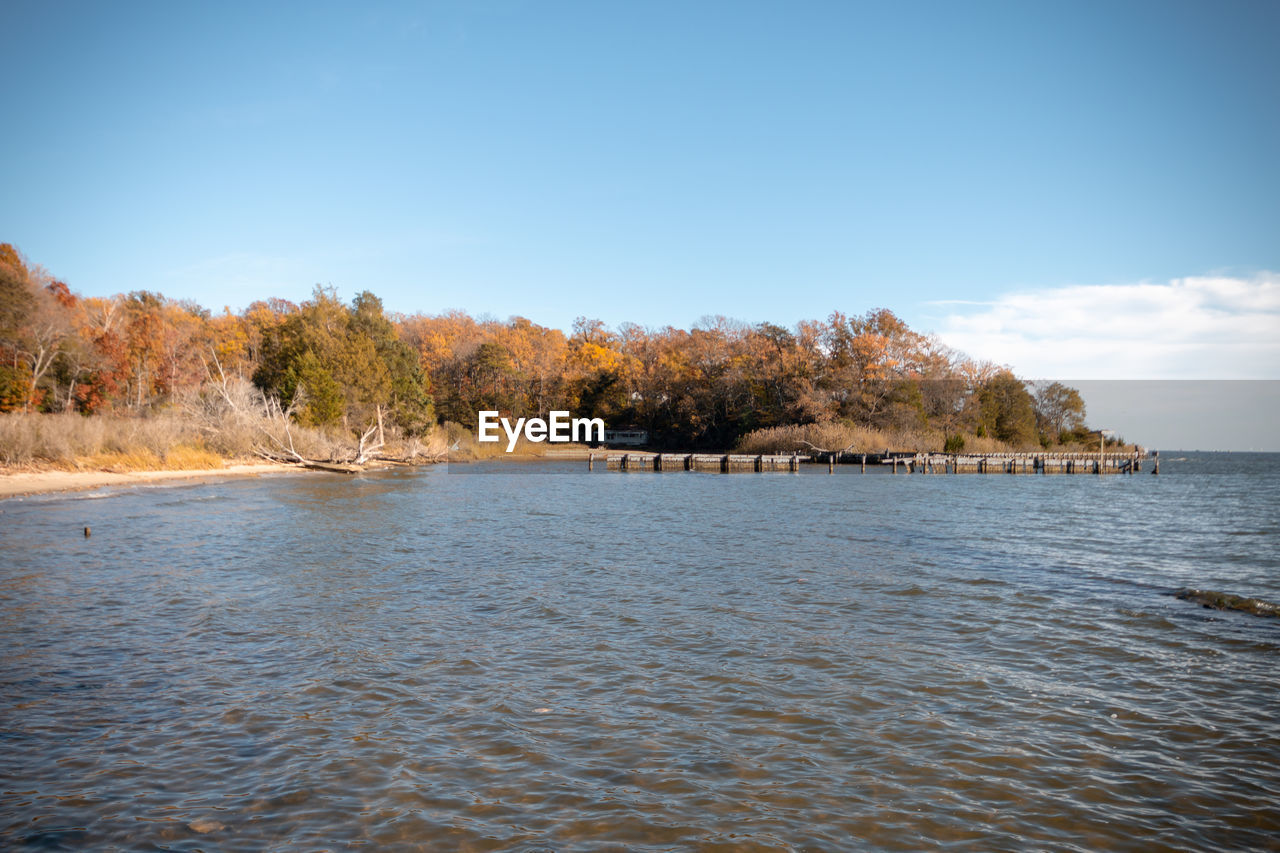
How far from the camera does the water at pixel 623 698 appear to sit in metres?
5.18

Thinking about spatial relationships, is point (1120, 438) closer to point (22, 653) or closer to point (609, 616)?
point (609, 616)

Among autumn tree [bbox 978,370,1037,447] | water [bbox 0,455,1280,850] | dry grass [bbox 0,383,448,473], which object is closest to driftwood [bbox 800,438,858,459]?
autumn tree [bbox 978,370,1037,447]

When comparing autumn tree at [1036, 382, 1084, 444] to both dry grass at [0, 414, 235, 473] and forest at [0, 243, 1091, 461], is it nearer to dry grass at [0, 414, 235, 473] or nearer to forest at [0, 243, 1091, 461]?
forest at [0, 243, 1091, 461]

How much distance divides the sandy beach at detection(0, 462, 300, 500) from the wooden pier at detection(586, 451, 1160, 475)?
28.8 meters

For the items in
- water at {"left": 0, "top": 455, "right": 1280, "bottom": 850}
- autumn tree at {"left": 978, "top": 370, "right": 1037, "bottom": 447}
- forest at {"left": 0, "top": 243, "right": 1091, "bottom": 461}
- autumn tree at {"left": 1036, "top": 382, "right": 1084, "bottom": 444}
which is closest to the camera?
water at {"left": 0, "top": 455, "right": 1280, "bottom": 850}

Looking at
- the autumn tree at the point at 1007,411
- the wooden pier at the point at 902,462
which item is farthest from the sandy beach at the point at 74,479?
the autumn tree at the point at 1007,411

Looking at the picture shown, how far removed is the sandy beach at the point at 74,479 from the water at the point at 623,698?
10.2 meters

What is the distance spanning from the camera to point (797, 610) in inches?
451

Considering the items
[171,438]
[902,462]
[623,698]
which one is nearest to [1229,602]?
[623,698]

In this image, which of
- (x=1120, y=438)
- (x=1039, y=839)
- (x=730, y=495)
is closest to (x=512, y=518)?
(x=730, y=495)

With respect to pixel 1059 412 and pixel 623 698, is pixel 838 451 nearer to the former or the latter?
pixel 1059 412

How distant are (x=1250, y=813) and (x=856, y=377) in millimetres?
62206

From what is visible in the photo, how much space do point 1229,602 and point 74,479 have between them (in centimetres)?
3557

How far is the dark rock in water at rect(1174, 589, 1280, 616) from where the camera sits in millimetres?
12031
